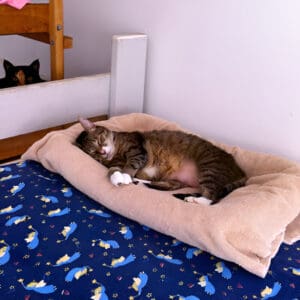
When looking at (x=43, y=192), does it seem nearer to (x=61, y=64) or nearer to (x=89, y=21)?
(x=61, y=64)

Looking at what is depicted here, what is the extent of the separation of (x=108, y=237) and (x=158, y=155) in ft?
1.93

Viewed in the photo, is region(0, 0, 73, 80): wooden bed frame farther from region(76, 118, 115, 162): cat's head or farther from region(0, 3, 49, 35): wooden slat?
region(76, 118, 115, 162): cat's head

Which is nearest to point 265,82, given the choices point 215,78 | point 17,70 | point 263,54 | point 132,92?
point 263,54

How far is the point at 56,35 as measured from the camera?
2096mm

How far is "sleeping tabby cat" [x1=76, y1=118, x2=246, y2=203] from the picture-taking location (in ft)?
5.82

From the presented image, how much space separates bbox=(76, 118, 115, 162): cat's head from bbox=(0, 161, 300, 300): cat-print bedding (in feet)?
1.08

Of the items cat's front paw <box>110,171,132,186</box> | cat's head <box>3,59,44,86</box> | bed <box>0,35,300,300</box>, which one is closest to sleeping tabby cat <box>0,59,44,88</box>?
cat's head <box>3,59,44,86</box>

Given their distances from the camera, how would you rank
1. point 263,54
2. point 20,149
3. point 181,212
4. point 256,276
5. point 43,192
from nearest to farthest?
1. point 256,276
2. point 181,212
3. point 43,192
4. point 263,54
5. point 20,149

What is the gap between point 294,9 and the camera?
168cm

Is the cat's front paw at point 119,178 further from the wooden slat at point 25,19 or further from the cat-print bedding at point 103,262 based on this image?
the wooden slat at point 25,19

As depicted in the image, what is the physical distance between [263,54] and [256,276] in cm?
107

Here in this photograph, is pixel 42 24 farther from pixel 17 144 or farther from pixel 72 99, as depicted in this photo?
pixel 17 144

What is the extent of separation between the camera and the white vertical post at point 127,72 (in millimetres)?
2143

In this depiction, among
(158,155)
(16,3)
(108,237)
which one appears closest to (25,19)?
(16,3)
